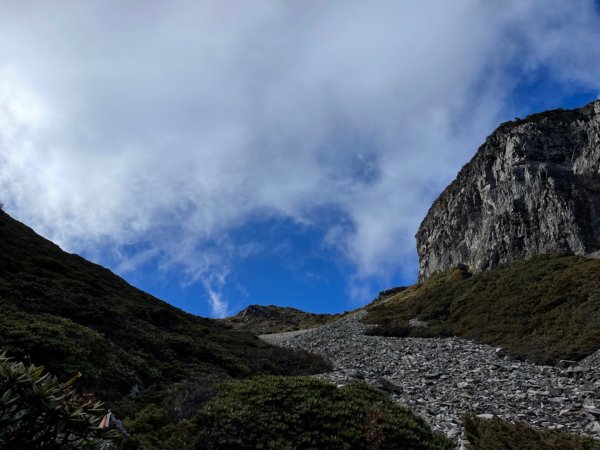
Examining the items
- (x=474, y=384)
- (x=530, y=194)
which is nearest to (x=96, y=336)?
(x=474, y=384)

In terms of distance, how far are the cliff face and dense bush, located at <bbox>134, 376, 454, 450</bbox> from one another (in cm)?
4643

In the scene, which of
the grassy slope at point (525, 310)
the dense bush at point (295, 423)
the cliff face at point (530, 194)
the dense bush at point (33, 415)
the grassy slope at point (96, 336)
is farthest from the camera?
the cliff face at point (530, 194)

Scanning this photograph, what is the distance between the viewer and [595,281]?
35.5 m

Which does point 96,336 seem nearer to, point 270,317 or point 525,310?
point 525,310

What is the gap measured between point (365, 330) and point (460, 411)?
3380 centimetres

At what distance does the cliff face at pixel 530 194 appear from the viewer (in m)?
53.8

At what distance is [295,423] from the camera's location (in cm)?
1230

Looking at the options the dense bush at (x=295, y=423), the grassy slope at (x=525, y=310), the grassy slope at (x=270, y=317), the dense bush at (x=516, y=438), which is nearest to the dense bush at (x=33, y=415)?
the dense bush at (x=295, y=423)

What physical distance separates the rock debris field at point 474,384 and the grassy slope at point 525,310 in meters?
1.98

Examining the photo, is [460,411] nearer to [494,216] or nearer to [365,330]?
[365,330]

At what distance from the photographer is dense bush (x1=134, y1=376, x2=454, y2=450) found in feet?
37.1

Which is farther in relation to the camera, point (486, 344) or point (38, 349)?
point (486, 344)

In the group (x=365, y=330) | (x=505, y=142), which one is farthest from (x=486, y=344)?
(x=505, y=142)

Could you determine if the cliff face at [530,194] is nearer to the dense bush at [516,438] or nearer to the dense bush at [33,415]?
the dense bush at [516,438]
